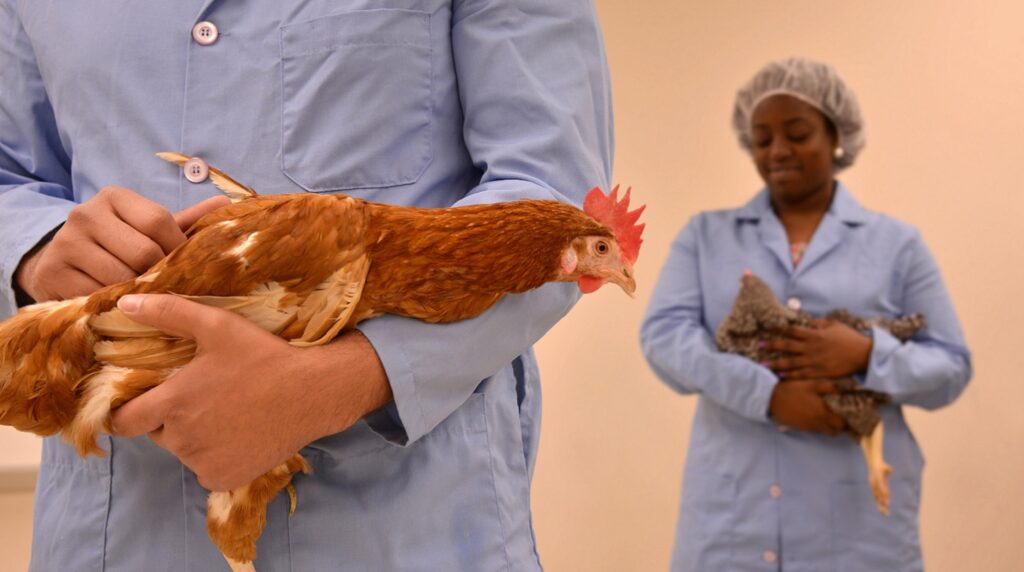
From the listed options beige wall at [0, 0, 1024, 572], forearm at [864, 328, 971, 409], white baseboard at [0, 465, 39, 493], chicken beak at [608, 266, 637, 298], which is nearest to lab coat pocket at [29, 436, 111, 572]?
chicken beak at [608, 266, 637, 298]

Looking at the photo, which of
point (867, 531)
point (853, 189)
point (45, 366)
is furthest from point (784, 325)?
point (45, 366)

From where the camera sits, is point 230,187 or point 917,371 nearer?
point 230,187

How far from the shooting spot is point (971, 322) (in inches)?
84.4

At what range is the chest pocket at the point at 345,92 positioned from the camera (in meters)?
0.69

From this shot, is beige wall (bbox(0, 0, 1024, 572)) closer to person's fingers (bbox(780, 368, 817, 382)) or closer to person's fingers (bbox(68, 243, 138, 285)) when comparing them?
person's fingers (bbox(780, 368, 817, 382))

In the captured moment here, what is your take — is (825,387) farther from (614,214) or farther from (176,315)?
(176,315)

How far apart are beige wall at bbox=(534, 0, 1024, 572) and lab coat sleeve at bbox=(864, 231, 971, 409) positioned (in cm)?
43

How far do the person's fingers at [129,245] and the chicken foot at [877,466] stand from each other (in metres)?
1.39

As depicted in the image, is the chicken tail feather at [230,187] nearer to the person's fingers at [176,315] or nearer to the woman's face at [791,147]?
the person's fingers at [176,315]

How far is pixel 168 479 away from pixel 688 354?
1239 mm

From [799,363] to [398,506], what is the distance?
112 centimetres

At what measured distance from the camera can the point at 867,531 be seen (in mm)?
1682

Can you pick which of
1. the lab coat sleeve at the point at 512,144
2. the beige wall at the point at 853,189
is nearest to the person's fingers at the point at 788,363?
the beige wall at the point at 853,189

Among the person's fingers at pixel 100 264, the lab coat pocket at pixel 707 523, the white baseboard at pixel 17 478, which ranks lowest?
the white baseboard at pixel 17 478
